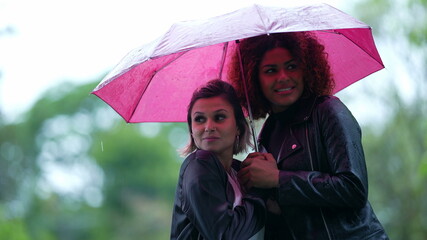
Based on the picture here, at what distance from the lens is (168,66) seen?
4.63 metres

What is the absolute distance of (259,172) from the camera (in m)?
3.66

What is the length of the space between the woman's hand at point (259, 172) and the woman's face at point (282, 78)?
396 mm

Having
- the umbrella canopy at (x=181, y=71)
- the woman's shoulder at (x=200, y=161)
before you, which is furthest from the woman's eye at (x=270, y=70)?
the woman's shoulder at (x=200, y=161)

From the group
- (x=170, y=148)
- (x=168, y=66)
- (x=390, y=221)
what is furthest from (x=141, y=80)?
(x=170, y=148)

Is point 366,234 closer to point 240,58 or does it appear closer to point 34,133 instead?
point 240,58

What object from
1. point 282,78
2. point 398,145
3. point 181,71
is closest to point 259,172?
point 282,78

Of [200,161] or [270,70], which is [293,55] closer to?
[270,70]

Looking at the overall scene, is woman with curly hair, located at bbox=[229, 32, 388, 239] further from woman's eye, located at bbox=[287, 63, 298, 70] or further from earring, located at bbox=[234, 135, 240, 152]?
earring, located at bbox=[234, 135, 240, 152]

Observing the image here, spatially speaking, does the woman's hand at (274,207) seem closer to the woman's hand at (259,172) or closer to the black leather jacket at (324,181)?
the black leather jacket at (324,181)

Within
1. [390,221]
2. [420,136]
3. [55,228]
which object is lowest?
[55,228]

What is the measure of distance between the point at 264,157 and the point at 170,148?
201 ft

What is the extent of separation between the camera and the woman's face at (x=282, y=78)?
12.9 ft

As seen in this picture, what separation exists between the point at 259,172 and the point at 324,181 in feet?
1.24

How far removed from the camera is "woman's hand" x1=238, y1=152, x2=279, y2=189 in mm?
3635
